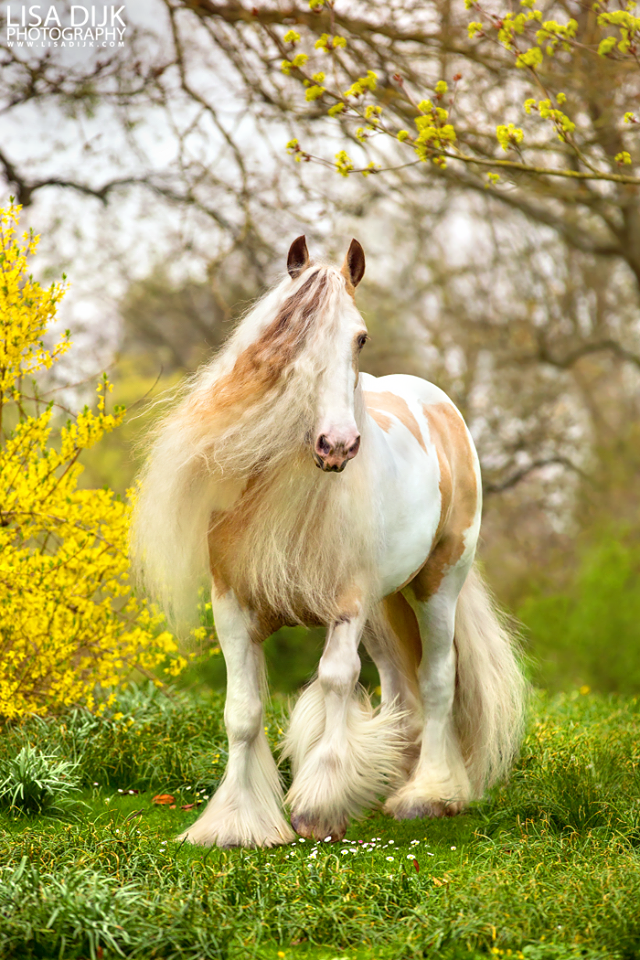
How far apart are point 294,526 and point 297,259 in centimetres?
97

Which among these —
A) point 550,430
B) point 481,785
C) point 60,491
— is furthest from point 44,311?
point 550,430

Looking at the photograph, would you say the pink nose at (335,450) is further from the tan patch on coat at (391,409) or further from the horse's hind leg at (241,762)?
the tan patch on coat at (391,409)

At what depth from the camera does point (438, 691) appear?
431 centimetres

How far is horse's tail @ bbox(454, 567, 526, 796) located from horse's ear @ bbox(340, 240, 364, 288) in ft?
5.91

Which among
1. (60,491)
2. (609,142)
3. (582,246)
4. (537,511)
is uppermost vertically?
(609,142)

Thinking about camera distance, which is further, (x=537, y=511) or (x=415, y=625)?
(x=537, y=511)

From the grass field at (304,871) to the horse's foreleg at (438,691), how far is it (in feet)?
0.77

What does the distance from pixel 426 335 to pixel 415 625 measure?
31.2 ft

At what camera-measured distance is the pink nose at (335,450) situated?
3014mm

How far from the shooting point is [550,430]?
12.4m

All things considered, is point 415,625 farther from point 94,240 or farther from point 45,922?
point 94,240

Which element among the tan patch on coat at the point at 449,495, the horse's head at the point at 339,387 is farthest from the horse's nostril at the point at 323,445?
the tan patch on coat at the point at 449,495

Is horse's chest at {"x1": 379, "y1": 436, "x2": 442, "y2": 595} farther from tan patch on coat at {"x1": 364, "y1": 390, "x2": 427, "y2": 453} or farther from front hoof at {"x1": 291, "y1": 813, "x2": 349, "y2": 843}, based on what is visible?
front hoof at {"x1": 291, "y1": 813, "x2": 349, "y2": 843}

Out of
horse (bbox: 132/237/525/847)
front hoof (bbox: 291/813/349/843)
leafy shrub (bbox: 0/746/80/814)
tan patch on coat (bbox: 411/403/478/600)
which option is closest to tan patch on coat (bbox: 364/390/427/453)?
horse (bbox: 132/237/525/847)
